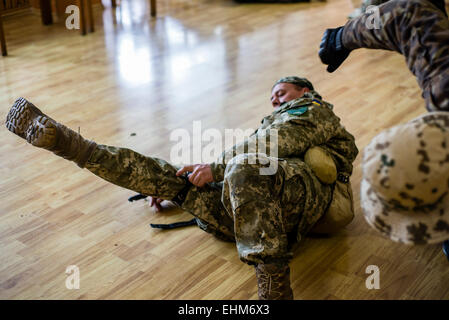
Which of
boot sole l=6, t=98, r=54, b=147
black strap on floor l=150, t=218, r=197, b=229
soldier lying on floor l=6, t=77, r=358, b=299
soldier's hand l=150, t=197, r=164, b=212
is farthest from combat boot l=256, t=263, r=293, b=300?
boot sole l=6, t=98, r=54, b=147

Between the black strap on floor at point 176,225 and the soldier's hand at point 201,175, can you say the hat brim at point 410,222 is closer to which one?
the soldier's hand at point 201,175

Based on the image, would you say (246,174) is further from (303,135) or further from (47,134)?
(47,134)

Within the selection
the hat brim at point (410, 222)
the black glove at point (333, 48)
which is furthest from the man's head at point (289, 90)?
the hat brim at point (410, 222)

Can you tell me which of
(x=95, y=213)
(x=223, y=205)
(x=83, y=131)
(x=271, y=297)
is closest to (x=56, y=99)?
(x=83, y=131)

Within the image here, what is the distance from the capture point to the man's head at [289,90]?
222 centimetres

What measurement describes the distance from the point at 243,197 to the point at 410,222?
0.52m

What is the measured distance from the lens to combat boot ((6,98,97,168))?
189cm

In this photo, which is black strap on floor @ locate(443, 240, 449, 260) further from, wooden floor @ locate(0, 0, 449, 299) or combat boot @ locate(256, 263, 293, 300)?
combat boot @ locate(256, 263, 293, 300)

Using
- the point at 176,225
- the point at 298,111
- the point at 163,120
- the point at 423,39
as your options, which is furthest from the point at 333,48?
the point at 163,120

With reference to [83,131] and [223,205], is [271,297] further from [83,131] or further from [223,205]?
[83,131]

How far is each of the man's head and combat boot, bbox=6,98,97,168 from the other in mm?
739

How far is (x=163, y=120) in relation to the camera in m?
3.12

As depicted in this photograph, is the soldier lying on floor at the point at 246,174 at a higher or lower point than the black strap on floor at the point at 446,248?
higher

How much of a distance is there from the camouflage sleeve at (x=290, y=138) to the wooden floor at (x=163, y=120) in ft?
1.09
